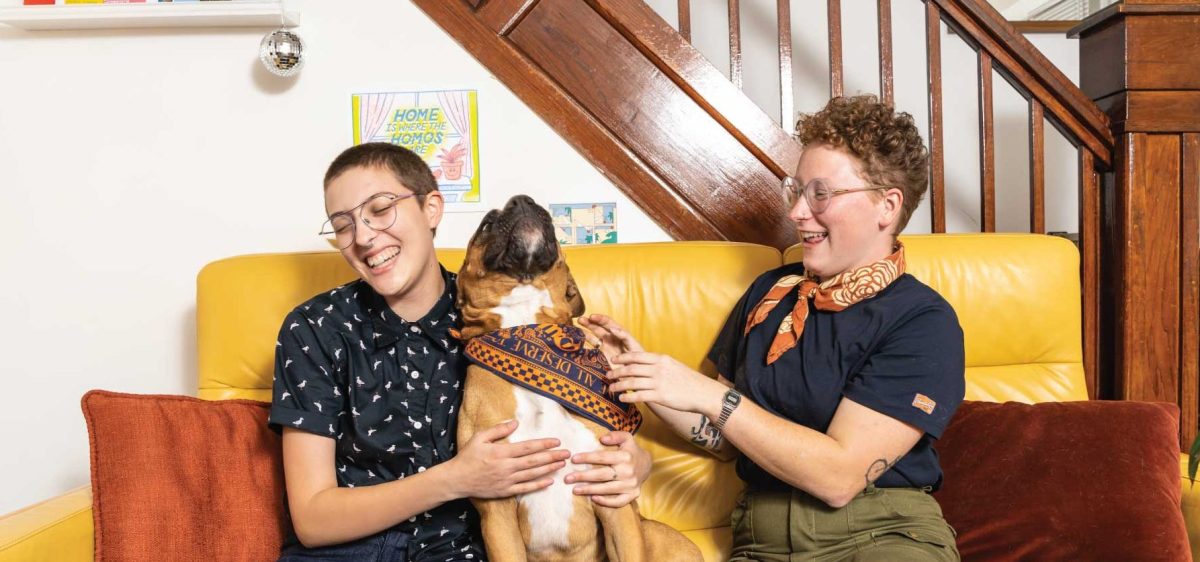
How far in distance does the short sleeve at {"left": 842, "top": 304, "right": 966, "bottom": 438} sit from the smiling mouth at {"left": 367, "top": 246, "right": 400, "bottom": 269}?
85 cm

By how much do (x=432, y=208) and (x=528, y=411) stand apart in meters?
0.45

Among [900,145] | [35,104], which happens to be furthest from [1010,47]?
[35,104]

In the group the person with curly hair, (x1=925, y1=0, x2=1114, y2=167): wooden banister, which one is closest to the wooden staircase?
(x1=925, y1=0, x2=1114, y2=167): wooden banister

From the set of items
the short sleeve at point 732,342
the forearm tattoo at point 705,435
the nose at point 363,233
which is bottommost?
the forearm tattoo at point 705,435

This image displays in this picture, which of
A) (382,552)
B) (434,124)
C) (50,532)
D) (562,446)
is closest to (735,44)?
(434,124)

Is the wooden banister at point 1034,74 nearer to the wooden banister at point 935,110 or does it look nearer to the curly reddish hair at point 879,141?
the wooden banister at point 935,110

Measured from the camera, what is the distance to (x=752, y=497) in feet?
5.49

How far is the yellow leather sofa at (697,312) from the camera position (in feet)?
6.55

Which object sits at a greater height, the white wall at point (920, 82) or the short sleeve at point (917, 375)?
the white wall at point (920, 82)

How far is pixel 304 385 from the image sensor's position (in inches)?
59.6

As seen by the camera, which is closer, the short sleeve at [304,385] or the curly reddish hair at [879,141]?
the short sleeve at [304,385]

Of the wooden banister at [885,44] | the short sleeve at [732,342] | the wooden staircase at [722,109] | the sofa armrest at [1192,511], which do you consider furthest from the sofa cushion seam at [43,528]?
the wooden banister at [885,44]

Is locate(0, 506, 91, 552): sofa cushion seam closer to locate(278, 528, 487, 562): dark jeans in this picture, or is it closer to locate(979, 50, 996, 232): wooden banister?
locate(278, 528, 487, 562): dark jeans

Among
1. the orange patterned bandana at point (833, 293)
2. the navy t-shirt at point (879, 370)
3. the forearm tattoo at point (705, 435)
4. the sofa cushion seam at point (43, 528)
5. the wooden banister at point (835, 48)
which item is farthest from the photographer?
the wooden banister at point (835, 48)
